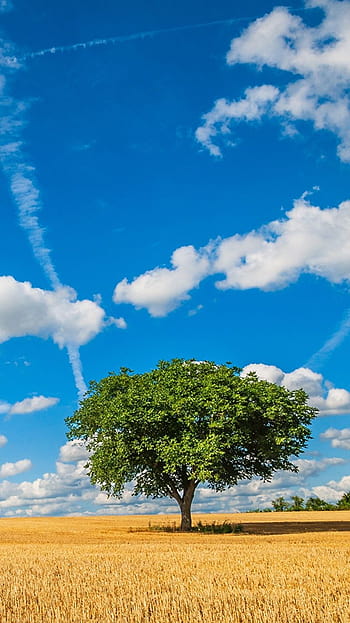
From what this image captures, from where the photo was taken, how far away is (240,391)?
47938 millimetres

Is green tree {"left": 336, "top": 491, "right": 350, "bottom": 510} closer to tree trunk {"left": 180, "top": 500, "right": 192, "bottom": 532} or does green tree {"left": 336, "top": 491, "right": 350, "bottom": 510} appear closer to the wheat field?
tree trunk {"left": 180, "top": 500, "right": 192, "bottom": 532}

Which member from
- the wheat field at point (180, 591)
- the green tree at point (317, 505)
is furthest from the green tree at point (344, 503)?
the wheat field at point (180, 591)

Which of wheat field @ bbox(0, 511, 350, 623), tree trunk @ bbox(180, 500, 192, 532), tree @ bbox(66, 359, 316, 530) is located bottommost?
wheat field @ bbox(0, 511, 350, 623)

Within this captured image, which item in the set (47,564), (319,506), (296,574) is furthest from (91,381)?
(319,506)

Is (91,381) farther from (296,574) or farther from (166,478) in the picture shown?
(296,574)

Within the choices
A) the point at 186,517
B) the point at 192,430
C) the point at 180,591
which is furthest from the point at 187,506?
the point at 180,591

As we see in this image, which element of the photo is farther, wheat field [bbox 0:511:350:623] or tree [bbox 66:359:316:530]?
tree [bbox 66:359:316:530]

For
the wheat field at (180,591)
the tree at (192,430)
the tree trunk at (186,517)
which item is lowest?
the wheat field at (180,591)

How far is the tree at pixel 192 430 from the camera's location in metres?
45.9

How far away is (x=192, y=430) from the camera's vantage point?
46.6 m

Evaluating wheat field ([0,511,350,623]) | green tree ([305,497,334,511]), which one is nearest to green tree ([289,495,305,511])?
green tree ([305,497,334,511])

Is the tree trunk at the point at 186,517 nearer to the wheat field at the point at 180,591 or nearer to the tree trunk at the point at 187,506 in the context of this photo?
the tree trunk at the point at 187,506

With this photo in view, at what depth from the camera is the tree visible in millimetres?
45906

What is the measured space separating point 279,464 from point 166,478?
29.6 ft
